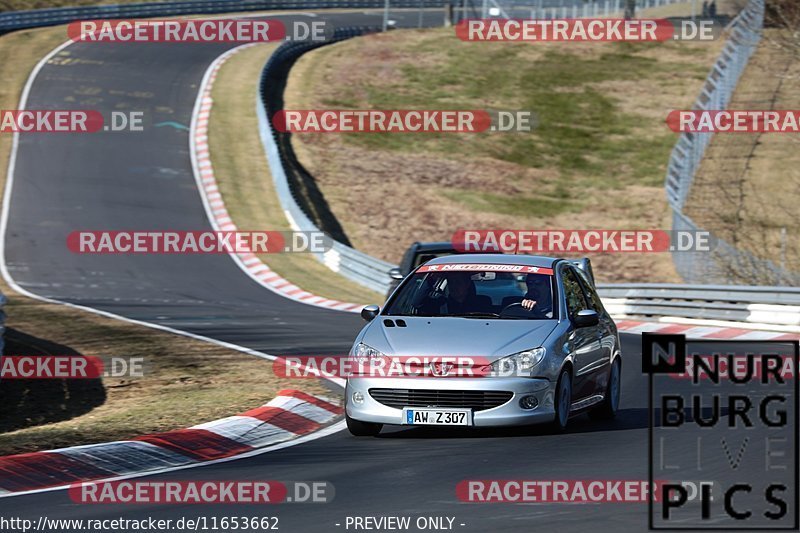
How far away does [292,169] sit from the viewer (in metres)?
43.4

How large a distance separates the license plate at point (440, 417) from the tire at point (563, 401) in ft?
2.52

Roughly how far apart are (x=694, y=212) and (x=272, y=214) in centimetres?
1162

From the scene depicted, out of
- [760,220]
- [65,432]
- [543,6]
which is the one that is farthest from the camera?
[543,6]

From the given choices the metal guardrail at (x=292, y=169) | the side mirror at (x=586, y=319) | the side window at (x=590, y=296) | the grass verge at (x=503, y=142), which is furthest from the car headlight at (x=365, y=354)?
the grass verge at (x=503, y=142)

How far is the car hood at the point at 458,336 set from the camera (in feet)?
34.9

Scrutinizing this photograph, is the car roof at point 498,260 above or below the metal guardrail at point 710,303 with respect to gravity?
above

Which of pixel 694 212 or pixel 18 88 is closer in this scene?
pixel 694 212

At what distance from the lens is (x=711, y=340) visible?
70.0 ft

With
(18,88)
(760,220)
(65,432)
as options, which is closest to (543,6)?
(18,88)

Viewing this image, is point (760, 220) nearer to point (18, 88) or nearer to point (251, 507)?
point (18, 88)

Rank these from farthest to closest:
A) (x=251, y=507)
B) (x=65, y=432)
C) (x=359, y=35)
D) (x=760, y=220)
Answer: (x=359, y=35) < (x=760, y=220) < (x=65, y=432) < (x=251, y=507)

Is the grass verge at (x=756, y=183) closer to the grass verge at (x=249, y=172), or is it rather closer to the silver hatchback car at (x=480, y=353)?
the grass verge at (x=249, y=172)

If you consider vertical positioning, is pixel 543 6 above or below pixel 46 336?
above

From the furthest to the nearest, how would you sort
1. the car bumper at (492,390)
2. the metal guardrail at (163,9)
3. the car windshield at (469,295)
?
1. the metal guardrail at (163,9)
2. the car windshield at (469,295)
3. the car bumper at (492,390)
